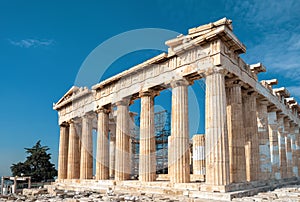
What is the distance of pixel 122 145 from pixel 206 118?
9411 millimetres

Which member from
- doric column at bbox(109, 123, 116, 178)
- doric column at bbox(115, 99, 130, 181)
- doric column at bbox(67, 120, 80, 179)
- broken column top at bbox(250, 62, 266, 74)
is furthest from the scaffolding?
broken column top at bbox(250, 62, 266, 74)

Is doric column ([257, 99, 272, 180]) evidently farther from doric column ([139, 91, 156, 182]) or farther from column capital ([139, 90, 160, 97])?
column capital ([139, 90, 160, 97])

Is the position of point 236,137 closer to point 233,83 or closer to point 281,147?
point 233,83

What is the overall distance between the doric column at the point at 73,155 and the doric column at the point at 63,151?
7.10ft

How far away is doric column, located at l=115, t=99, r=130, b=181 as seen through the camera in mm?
24953

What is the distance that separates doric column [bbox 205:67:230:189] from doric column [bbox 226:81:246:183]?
2.43 metres

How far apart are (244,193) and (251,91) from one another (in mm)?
8891

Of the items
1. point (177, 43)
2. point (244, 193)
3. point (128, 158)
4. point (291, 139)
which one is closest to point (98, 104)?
point (128, 158)

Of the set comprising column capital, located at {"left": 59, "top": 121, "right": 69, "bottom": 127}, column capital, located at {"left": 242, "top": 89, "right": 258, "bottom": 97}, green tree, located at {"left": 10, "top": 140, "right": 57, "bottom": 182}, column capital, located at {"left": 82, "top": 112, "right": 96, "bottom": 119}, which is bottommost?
green tree, located at {"left": 10, "top": 140, "right": 57, "bottom": 182}

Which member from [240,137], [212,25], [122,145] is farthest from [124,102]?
[212,25]

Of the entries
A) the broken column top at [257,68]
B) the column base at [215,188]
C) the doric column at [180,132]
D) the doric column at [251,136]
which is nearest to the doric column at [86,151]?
the doric column at [180,132]

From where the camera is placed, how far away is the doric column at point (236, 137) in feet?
64.6

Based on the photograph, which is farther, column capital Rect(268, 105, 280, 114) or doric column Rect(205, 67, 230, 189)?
column capital Rect(268, 105, 280, 114)

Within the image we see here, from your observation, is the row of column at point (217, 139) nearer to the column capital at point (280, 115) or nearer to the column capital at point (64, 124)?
the column capital at point (280, 115)
